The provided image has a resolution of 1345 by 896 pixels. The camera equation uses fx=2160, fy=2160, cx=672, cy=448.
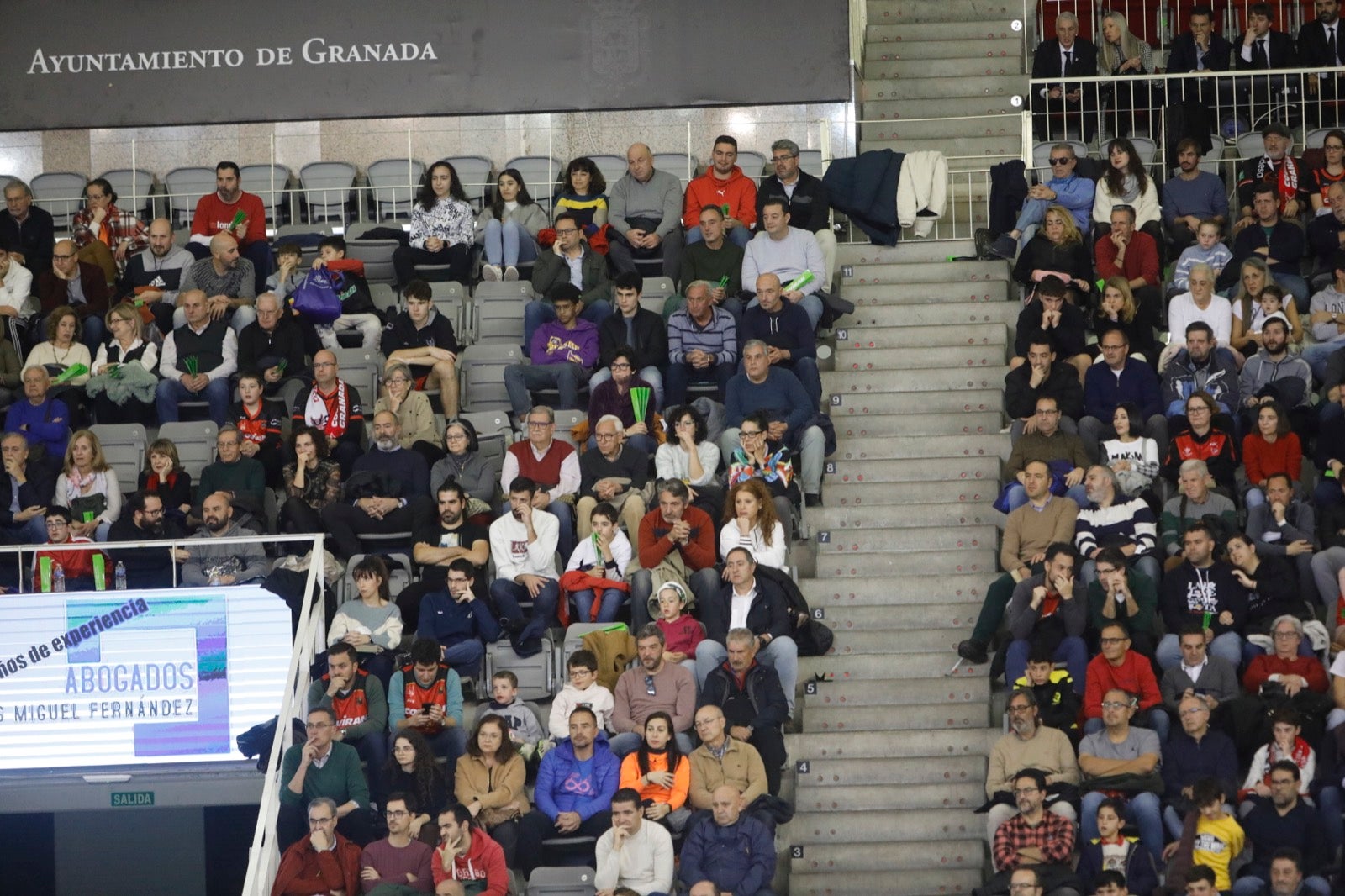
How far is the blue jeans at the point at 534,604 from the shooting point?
10.7 meters

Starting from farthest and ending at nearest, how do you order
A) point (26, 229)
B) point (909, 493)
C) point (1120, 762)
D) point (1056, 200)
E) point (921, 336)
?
1. point (26, 229)
2. point (1056, 200)
3. point (921, 336)
4. point (909, 493)
5. point (1120, 762)

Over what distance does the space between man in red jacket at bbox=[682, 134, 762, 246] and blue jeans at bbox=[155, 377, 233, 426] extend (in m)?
2.93

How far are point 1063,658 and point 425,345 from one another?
4.40m

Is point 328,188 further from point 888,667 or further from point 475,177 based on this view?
point 888,667

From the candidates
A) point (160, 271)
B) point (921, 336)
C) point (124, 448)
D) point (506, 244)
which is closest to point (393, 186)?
point (506, 244)

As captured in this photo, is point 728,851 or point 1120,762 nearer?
point 728,851

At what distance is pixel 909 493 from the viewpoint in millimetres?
11766

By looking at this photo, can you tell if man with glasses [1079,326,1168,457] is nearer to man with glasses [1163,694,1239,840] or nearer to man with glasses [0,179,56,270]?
man with glasses [1163,694,1239,840]

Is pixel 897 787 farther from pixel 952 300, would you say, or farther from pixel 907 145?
pixel 907 145

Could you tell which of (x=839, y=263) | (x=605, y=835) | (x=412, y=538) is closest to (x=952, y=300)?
(x=839, y=263)

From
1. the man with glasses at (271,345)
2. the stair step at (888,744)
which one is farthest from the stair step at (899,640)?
the man with glasses at (271,345)

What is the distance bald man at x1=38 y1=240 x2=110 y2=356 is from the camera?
1336 cm

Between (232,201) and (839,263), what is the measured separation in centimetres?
400

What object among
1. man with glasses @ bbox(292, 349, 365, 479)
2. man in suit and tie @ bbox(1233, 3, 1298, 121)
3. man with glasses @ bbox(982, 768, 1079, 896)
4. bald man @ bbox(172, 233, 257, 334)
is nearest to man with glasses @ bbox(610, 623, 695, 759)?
man with glasses @ bbox(982, 768, 1079, 896)
